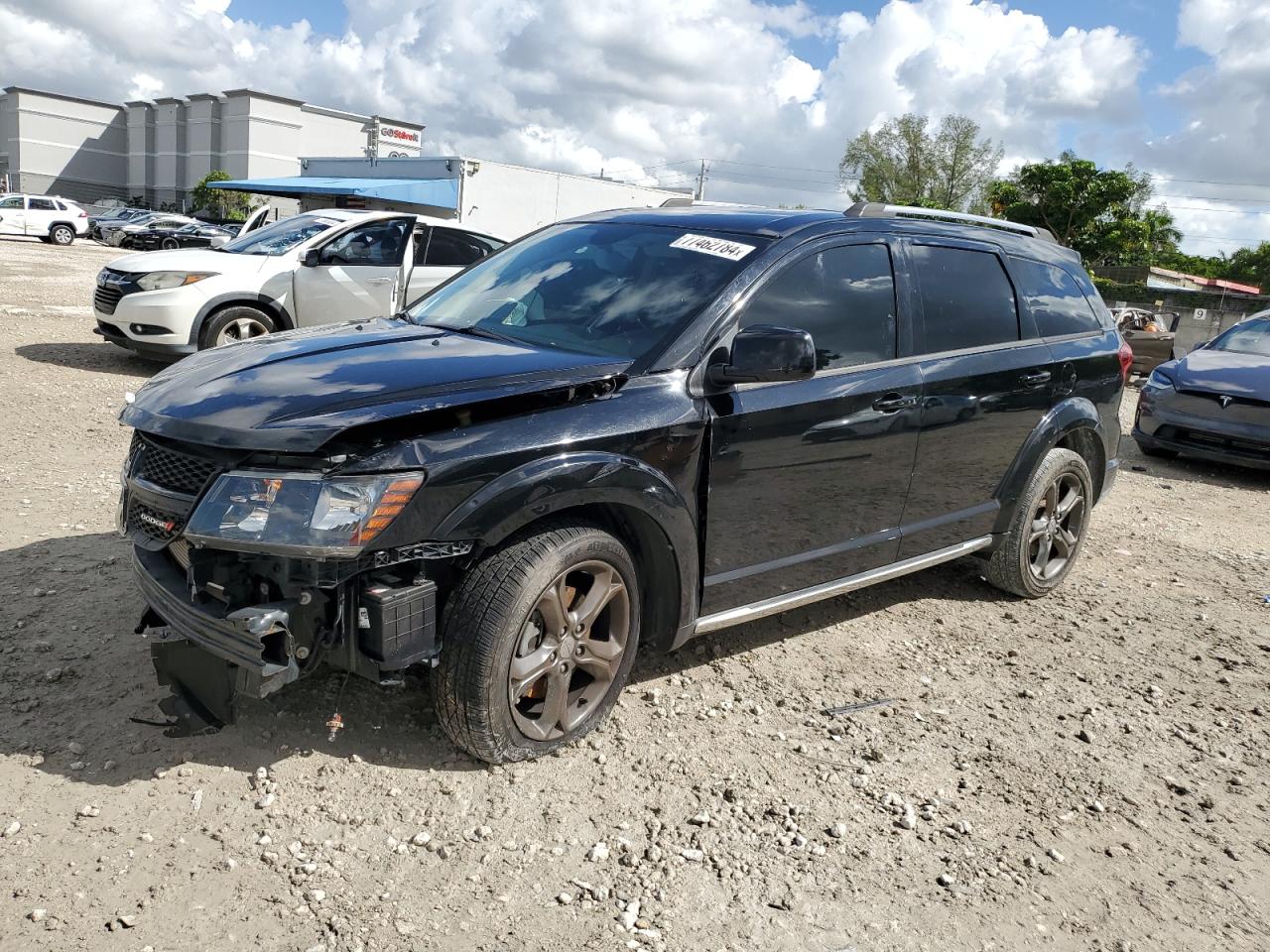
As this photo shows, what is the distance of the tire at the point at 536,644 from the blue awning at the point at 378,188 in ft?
75.6

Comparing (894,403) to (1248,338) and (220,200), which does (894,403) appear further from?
(220,200)

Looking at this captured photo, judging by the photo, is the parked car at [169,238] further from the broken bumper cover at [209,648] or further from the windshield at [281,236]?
the broken bumper cover at [209,648]

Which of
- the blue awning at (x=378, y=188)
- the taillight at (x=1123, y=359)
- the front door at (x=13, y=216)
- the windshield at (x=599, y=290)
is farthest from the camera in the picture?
the front door at (x=13, y=216)

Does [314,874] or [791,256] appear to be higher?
[791,256]

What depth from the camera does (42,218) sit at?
113 feet

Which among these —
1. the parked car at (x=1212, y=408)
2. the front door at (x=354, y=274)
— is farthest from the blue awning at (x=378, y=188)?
the parked car at (x=1212, y=408)

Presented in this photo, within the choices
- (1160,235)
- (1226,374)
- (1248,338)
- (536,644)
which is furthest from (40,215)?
(1160,235)

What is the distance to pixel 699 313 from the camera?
11.6 feet

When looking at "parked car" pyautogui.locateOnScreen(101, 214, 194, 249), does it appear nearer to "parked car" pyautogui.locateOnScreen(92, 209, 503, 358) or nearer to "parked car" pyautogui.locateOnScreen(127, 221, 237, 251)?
"parked car" pyautogui.locateOnScreen(127, 221, 237, 251)

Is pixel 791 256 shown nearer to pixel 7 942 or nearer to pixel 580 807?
pixel 580 807

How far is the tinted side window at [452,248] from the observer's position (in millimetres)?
10133

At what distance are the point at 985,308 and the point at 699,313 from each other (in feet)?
5.88

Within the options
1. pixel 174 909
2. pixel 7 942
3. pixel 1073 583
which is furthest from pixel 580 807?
pixel 1073 583

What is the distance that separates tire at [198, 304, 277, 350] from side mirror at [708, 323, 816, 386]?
7.02m
